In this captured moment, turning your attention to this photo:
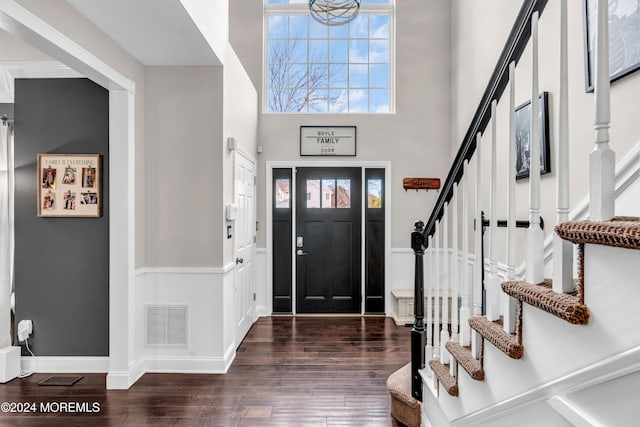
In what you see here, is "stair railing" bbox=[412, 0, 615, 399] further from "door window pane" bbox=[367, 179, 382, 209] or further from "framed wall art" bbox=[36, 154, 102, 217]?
"door window pane" bbox=[367, 179, 382, 209]

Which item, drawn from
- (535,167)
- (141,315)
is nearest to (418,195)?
(141,315)

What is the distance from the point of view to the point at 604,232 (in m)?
0.75

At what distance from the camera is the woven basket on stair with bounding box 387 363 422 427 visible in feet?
7.45

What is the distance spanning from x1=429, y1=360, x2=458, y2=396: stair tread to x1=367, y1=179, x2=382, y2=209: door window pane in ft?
10.4

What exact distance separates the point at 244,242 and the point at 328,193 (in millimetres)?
1408

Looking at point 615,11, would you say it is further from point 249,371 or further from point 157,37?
point 249,371

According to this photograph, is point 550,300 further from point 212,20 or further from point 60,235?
point 60,235

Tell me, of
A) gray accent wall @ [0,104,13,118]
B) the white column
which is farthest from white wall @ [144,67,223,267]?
the white column

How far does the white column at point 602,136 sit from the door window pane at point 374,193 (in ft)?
13.9

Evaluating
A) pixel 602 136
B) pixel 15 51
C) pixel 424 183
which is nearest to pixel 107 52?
pixel 15 51

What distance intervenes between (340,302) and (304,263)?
27.4 inches

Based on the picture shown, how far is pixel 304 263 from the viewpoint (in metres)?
5.04

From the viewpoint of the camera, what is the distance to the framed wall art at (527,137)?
267cm

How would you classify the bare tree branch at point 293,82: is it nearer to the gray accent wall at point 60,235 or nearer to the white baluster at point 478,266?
the gray accent wall at point 60,235
